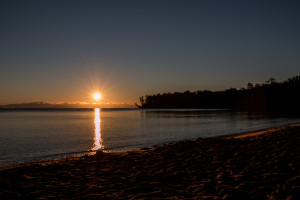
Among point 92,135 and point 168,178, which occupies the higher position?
point 168,178

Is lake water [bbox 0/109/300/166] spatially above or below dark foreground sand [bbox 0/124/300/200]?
below

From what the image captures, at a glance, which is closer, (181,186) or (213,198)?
(213,198)

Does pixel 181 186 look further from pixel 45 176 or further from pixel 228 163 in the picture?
pixel 45 176

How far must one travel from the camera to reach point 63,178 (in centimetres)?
858

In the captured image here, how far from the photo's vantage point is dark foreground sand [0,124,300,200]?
6566mm

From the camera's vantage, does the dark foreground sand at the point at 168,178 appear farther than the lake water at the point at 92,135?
No

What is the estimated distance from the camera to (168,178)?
8.12 meters

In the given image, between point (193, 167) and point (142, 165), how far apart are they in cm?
232

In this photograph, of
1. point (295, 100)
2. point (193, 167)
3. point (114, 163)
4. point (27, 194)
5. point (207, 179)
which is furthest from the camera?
point (295, 100)

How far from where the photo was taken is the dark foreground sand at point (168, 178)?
6.57 metres

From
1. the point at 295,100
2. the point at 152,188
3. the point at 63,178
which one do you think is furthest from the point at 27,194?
the point at 295,100

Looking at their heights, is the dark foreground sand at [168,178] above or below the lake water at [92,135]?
above

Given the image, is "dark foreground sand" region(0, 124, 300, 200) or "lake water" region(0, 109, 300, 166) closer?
"dark foreground sand" region(0, 124, 300, 200)

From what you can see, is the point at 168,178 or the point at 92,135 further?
the point at 92,135
